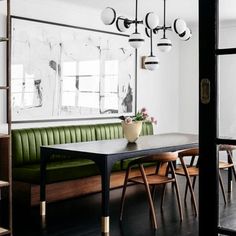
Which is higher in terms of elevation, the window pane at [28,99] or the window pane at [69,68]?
the window pane at [69,68]

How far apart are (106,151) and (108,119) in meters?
2.74

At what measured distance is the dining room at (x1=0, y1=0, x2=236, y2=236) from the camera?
6.97 ft

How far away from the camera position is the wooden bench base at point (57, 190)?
509 cm

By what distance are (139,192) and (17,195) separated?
1.63 metres

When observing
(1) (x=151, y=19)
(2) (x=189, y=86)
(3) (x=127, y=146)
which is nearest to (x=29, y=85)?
(3) (x=127, y=146)

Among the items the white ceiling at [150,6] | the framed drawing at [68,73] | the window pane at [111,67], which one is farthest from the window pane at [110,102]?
the white ceiling at [150,6]

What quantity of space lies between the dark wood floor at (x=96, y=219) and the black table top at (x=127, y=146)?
693 mm

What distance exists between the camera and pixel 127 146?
16.0ft

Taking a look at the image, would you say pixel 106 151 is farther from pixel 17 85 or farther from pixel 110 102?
pixel 110 102

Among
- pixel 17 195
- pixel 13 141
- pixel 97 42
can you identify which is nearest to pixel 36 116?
pixel 13 141

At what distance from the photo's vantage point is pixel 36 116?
598 cm

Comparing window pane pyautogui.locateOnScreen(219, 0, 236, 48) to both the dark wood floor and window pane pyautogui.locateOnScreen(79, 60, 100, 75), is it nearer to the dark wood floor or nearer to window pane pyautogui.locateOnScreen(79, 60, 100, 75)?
the dark wood floor

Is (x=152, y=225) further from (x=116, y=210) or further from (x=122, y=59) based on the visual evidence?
(x=122, y=59)

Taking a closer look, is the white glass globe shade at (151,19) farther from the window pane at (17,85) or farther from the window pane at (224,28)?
the window pane at (224,28)
